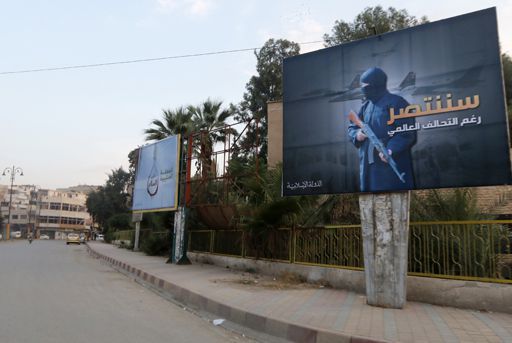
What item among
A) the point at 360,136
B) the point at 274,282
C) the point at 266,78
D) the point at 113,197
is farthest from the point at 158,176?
the point at 113,197

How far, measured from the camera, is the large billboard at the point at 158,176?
15758 mm

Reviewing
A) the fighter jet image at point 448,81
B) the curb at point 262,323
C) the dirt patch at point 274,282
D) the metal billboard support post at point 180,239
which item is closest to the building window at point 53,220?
the metal billboard support post at point 180,239

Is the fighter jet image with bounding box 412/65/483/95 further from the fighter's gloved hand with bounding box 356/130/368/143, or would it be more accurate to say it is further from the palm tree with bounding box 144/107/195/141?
the palm tree with bounding box 144/107/195/141

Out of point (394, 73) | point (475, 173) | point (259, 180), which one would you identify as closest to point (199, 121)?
point (259, 180)

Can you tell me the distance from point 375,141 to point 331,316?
330cm

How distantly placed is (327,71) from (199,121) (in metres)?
15.5

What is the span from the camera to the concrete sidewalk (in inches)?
205

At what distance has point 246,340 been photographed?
5.59m

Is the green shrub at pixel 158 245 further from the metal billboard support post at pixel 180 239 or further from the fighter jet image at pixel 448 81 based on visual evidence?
the fighter jet image at pixel 448 81

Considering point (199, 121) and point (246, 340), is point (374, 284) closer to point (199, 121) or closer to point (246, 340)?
point (246, 340)

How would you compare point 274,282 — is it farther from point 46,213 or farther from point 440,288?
point 46,213

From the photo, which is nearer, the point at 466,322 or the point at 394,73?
the point at 466,322

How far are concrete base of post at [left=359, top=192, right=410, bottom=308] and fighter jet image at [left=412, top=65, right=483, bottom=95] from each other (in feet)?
6.07

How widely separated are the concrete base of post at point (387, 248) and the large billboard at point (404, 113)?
12.3 inches
